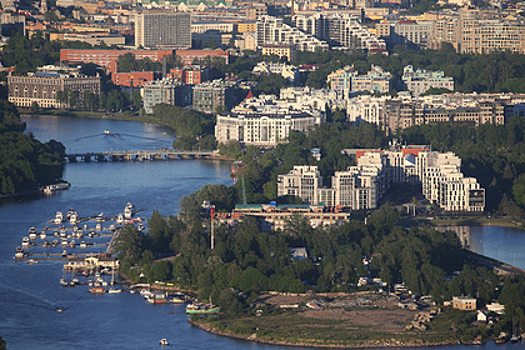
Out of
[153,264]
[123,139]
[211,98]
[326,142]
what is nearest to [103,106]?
[211,98]

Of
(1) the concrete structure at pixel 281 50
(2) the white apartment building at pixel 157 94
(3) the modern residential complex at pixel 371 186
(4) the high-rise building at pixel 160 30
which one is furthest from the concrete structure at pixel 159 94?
(3) the modern residential complex at pixel 371 186

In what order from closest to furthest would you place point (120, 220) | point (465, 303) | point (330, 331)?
point (330, 331)
point (465, 303)
point (120, 220)

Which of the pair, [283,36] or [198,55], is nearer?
[198,55]

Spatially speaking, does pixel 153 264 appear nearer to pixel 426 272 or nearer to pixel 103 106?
pixel 426 272

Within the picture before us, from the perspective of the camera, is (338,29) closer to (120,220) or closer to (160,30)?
(160,30)

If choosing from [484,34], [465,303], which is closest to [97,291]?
[465,303]

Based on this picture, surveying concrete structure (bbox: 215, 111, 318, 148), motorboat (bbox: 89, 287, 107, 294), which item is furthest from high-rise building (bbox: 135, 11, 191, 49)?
motorboat (bbox: 89, 287, 107, 294)

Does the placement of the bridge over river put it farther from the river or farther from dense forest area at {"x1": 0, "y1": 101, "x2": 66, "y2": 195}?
dense forest area at {"x1": 0, "y1": 101, "x2": 66, "y2": 195}
